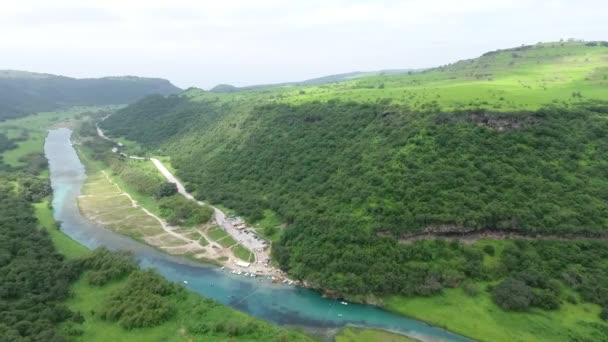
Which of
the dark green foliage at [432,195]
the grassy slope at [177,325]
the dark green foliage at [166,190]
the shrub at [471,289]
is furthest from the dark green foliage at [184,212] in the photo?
the shrub at [471,289]

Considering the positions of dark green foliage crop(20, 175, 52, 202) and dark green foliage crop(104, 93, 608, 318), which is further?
dark green foliage crop(20, 175, 52, 202)

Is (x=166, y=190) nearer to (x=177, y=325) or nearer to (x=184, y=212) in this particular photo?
(x=184, y=212)

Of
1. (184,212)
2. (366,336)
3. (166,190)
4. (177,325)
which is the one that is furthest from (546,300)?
(166,190)

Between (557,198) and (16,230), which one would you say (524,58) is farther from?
(16,230)

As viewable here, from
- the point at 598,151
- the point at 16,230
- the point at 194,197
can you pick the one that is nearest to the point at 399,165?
the point at 598,151

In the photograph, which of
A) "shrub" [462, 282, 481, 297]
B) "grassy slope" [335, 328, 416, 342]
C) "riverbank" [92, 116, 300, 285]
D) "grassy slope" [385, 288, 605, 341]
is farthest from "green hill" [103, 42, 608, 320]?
"grassy slope" [335, 328, 416, 342]

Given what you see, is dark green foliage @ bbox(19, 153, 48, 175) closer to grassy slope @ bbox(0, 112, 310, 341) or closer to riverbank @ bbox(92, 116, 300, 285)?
riverbank @ bbox(92, 116, 300, 285)

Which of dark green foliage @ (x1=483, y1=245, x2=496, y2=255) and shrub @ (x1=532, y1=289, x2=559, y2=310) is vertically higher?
dark green foliage @ (x1=483, y1=245, x2=496, y2=255)
